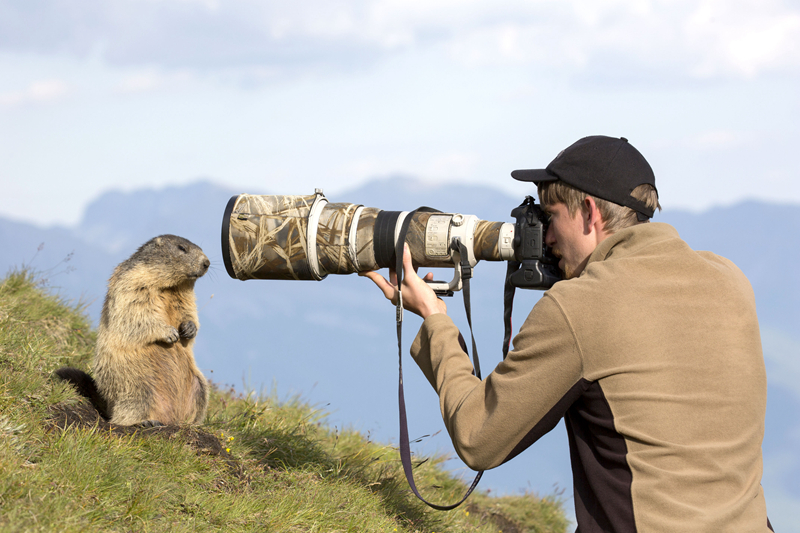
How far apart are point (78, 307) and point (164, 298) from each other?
2.19 meters

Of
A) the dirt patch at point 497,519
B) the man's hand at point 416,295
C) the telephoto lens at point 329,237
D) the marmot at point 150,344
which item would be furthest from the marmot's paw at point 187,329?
the dirt patch at point 497,519

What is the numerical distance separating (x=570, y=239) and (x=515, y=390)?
0.80 metres

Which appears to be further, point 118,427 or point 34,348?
point 34,348

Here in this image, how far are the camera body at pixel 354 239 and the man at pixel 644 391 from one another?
631mm

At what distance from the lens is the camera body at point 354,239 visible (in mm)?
3430

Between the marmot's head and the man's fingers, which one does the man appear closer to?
the man's fingers

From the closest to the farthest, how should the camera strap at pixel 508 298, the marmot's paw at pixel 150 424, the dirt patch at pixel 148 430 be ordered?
the camera strap at pixel 508 298, the dirt patch at pixel 148 430, the marmot's paw at pixel 150 424

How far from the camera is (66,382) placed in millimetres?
4934

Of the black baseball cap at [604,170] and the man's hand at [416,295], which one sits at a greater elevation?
the black baseball cap at [604,170]

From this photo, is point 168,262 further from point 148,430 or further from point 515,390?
point 515,390

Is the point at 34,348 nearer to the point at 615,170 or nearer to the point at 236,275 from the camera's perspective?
the point at 236,275

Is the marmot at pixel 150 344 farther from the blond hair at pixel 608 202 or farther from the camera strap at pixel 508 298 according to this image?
the blond hair at pixel 608 202

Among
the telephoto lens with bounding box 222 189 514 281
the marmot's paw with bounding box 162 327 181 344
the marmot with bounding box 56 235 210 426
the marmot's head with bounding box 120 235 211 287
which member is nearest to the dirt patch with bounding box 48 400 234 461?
the marmot with bounding box 56 235 210 426

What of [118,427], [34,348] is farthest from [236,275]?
[34,348]
